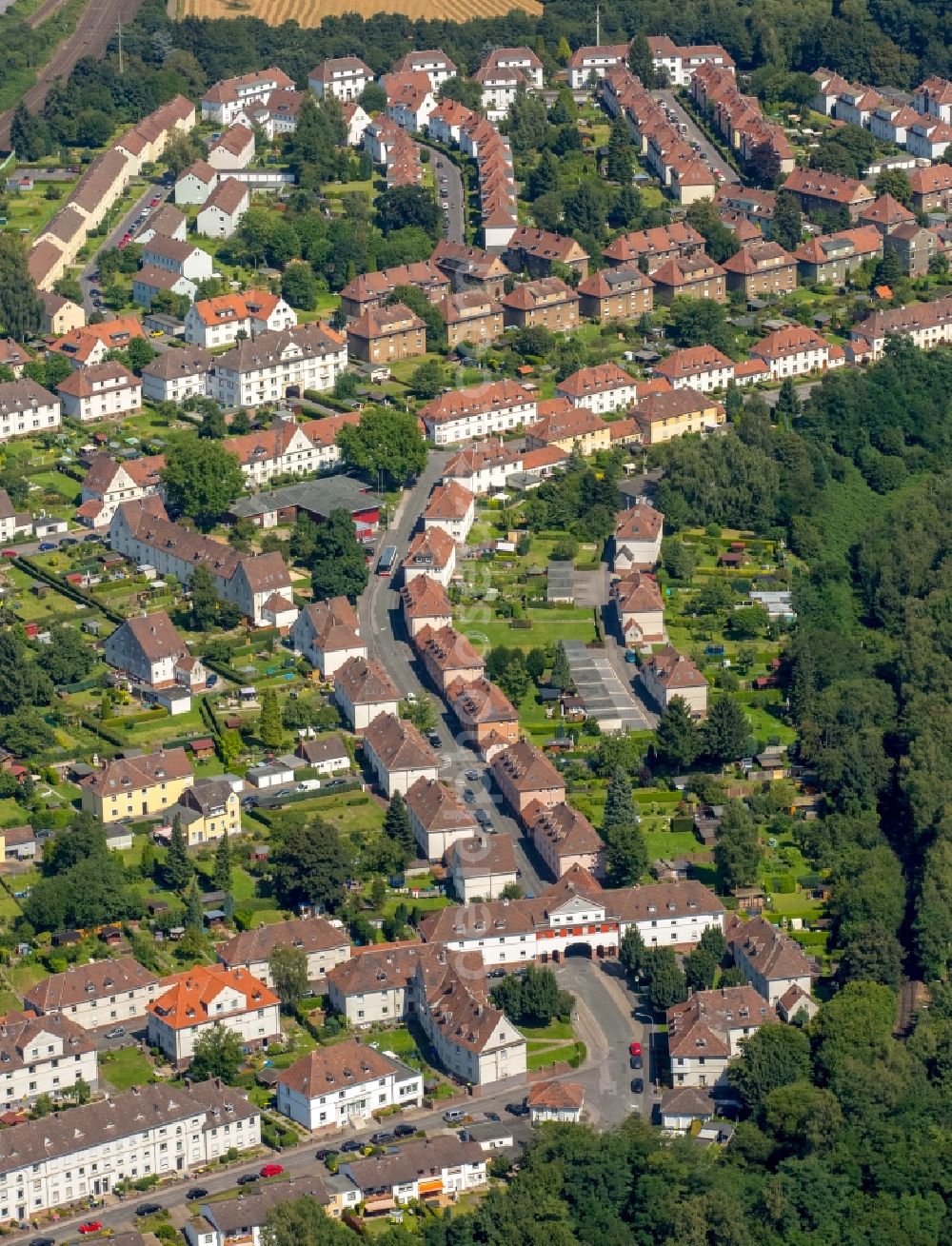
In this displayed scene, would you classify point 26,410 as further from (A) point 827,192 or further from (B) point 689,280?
(A) point 827,192

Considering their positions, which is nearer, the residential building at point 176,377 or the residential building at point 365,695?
the residential building at point 365,695

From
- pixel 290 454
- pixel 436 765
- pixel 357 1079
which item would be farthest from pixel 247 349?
pixel 357 1079

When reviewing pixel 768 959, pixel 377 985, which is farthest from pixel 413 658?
pixel 768 959

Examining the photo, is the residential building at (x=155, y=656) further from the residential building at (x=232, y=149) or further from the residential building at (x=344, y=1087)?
the residential building at (x=232, y=149)

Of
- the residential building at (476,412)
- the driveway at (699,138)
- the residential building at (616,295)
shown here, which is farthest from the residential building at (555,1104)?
the driveway at (699,138)

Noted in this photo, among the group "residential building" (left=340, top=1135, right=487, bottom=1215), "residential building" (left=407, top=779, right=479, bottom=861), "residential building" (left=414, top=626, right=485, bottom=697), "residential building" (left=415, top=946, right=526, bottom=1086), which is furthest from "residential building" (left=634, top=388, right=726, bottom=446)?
"residential building" (left=340, top=1135, right=487, bottom=1215)

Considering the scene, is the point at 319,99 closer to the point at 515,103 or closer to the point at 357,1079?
the point at 515,103
